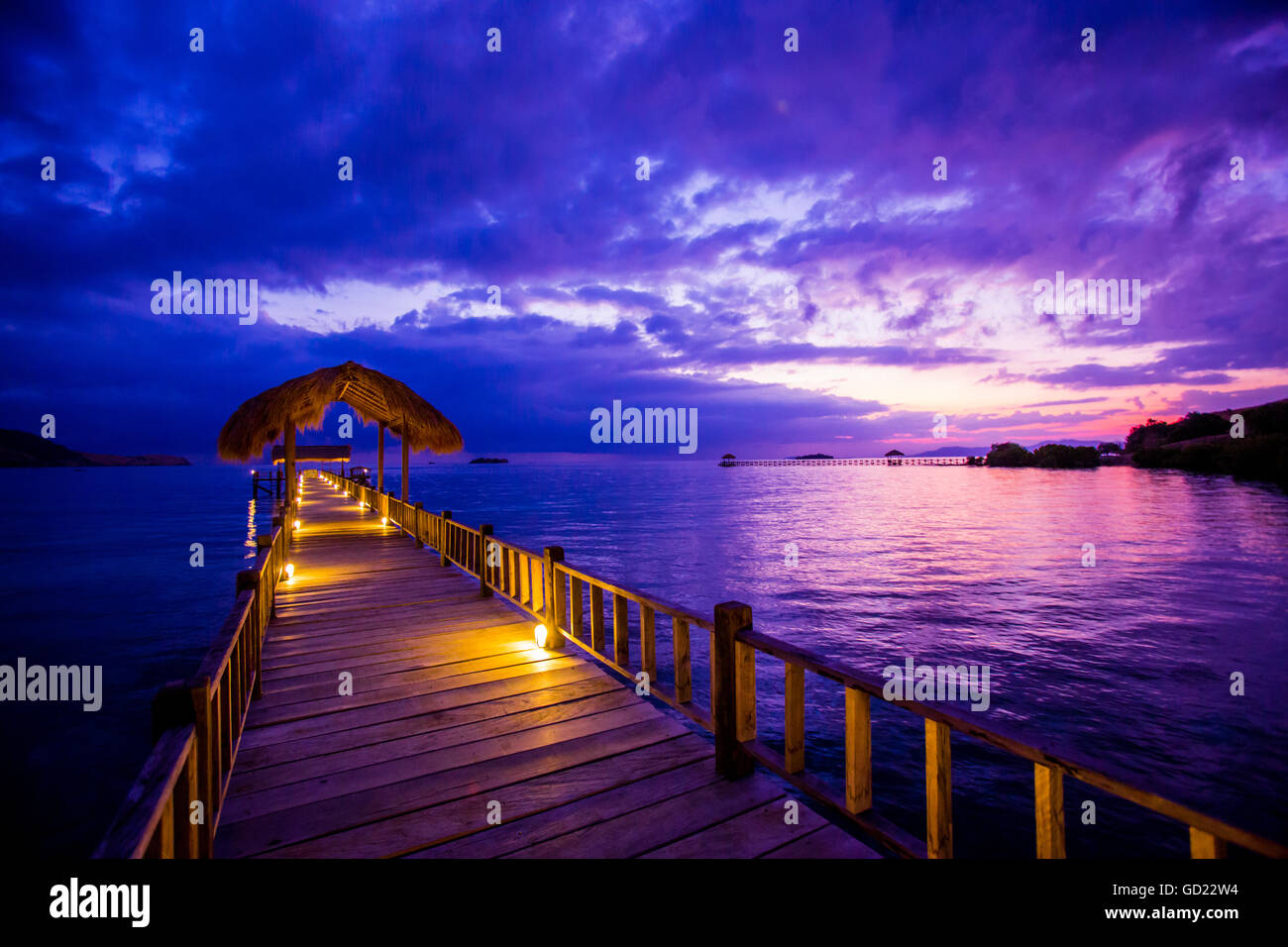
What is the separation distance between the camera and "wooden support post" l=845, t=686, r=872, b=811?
2650 millimetres

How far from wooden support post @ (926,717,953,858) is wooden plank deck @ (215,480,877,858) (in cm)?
42

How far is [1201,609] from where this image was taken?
12234mm

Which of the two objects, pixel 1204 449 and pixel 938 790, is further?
pixel 1204 449

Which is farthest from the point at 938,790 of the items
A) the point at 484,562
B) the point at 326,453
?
the point at 326,453

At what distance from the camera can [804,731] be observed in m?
3.64

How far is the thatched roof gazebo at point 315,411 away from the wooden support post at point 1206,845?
13.2 m

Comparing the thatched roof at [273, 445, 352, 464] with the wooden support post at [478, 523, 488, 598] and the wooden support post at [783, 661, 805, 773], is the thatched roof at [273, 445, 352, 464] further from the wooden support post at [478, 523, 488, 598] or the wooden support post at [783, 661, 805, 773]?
the wooden support post at [783, 661, 805, 773]

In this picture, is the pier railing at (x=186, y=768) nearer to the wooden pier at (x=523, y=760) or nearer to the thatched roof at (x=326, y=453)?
the wooden pier at (x=523, y=760)

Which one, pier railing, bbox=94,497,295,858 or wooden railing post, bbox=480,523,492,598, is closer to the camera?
pier railing, bbox=94,497,295,858

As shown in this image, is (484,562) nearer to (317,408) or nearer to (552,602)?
(552,602)

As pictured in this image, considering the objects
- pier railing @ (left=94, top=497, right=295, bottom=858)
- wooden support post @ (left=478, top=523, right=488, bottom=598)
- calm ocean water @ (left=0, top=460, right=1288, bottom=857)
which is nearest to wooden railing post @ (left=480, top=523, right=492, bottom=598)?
wooden support post @ (left=478, top=523, right=488, bottom=598)

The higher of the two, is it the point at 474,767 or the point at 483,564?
the point at 483,564

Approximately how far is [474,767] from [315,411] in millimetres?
12817

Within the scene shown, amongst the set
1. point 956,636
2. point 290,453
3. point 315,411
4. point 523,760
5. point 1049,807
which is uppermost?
point 315,411
